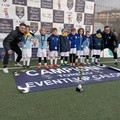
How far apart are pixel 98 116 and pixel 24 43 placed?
3623 mm

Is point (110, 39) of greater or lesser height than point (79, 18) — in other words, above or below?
below

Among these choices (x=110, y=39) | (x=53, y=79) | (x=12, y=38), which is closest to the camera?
(x=53, y=79)

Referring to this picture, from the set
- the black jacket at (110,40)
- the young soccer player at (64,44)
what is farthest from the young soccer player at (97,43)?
the young soccer player at (64,44)

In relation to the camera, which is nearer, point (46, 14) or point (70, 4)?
point (46, 14)

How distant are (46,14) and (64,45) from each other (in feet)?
6.84

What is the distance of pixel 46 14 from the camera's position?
7395 millimetres

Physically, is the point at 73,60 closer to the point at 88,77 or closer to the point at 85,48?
the point at 85,48

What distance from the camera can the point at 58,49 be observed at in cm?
615

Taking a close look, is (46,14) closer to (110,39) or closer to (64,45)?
(64,45)

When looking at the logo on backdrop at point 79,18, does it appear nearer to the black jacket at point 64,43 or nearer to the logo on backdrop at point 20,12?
the black jacket at point 64,43

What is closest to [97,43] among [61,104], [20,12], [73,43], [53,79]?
[73,43]

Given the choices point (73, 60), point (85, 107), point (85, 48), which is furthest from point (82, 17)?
point (85, 107)

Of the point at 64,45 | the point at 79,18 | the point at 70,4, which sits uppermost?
the point at 70,4

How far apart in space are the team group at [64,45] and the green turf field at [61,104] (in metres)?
1.99
